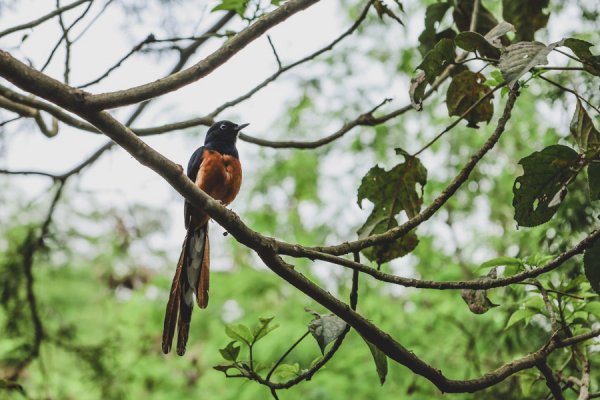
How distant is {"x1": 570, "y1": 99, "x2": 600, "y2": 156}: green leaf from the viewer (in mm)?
1619

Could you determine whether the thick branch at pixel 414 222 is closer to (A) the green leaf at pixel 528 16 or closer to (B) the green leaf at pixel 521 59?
(B) the green leaf at pixel 521 59

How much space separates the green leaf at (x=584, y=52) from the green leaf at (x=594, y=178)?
0.77 feet

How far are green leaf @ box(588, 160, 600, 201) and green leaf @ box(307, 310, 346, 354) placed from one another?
2.26 ft

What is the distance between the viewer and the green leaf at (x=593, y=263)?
1.50 m

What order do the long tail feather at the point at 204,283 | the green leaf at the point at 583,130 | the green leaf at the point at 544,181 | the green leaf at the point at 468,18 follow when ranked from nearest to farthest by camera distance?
the green leaf at the point at 544,181, the green leaf at the point at 583,130, the long tail feather at the point at 204,283, the green leaf at the point at 468,18

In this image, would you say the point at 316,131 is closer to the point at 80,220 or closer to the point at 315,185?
the point at 315,185

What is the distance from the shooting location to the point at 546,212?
5.16 ft

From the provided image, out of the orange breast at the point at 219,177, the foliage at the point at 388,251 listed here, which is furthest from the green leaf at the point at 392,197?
the orange breast at the point at 219,177

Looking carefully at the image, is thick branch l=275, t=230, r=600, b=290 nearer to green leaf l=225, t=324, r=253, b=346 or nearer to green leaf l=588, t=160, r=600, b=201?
green leaf l=588, t=160, r=600, b=201

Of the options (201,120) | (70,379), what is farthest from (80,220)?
(201,120)

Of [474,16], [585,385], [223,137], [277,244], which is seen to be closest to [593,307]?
[585,385]

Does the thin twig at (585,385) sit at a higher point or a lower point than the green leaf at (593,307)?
lower

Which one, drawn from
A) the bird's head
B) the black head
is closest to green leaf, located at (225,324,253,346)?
the black head

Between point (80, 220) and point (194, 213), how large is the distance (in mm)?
4479
